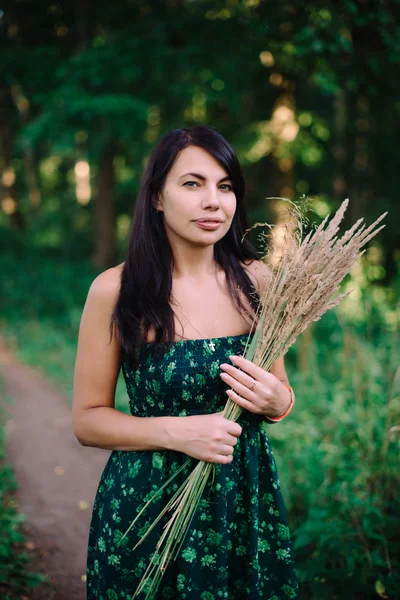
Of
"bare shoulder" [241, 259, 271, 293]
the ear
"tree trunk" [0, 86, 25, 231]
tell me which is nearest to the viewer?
the ear

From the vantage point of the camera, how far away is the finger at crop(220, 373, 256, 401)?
5.43ft

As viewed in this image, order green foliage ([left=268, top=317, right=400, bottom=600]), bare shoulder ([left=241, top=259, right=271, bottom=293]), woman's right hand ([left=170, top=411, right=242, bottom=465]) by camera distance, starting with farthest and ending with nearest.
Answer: green foliage ([left=268, top=317, right=400, bottom=600])
bare shoulder ([left=241, top=259, right=271, bottom=293])
woman's right hand ([left=170, top=411, right=242, bottom=465])

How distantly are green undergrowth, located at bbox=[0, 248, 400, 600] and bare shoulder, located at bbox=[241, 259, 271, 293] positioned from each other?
1219 mm

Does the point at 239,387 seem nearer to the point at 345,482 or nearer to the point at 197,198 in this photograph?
the point at 197,198

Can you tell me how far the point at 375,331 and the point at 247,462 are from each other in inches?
233

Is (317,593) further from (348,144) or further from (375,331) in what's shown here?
(348,144)

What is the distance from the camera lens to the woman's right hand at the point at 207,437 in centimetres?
162

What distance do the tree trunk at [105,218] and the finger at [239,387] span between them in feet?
32.1

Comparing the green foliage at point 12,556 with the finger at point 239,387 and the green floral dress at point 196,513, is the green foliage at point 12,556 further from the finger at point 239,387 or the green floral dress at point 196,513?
the finger at point 239,387

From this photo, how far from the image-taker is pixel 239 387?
5.45ft

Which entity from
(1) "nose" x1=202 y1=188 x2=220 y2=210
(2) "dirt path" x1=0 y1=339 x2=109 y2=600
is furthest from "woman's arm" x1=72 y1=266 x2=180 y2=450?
(2) "dirt path" x1=0 y1=339 x2=109 y2=600

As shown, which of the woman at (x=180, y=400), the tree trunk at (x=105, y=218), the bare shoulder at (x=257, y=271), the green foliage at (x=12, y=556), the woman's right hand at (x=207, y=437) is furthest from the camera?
the tree trunk at (x=105, y=218)

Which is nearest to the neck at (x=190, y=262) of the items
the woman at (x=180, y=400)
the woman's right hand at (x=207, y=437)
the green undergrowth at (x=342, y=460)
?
the woman at (x=180, y=400)

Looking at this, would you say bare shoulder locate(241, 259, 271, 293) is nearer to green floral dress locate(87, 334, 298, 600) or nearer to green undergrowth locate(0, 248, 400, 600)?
green floral dress locate(87, 334, 298, 600)
